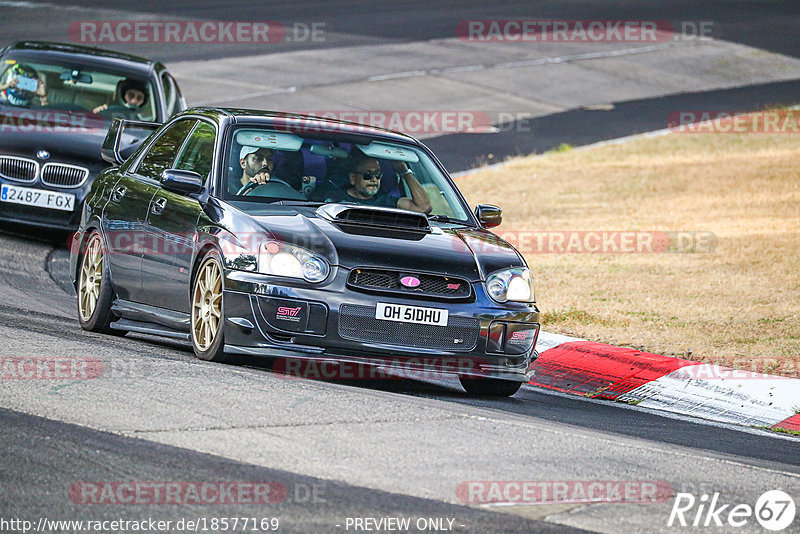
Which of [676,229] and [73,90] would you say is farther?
[676,229]

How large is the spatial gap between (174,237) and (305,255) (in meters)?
1.23

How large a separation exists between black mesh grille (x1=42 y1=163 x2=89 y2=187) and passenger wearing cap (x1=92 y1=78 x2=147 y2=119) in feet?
5.74

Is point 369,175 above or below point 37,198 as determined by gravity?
above

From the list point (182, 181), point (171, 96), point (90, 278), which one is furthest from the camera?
point (171, 96)

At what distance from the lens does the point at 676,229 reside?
1670cm

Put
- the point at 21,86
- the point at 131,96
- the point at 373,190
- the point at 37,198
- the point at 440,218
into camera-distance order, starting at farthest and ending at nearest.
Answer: the point at 131,96
the point at 21,86
the point at 37,198
the point at 440,218
the point at 373,190

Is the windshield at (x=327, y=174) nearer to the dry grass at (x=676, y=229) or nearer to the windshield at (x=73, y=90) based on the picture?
the dry grass at (x=676, y=229)

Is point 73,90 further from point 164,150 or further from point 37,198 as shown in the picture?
point 164,150

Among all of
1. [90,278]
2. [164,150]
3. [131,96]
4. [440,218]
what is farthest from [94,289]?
[131,96]

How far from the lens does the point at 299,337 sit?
807 centimetres

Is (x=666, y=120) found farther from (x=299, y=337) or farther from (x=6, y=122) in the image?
(x=299, y=337)

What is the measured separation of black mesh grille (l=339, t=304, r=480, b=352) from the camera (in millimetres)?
8055

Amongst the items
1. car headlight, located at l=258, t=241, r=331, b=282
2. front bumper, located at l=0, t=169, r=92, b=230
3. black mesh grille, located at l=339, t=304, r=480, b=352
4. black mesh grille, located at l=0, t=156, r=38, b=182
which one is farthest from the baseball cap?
black mesh grille, located at l=0, t=156, r=38, b=182

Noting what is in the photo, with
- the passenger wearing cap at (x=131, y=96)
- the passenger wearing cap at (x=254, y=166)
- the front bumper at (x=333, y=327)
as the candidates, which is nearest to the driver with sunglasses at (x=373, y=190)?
the passenger wearing cap at (x=254, y=166)
